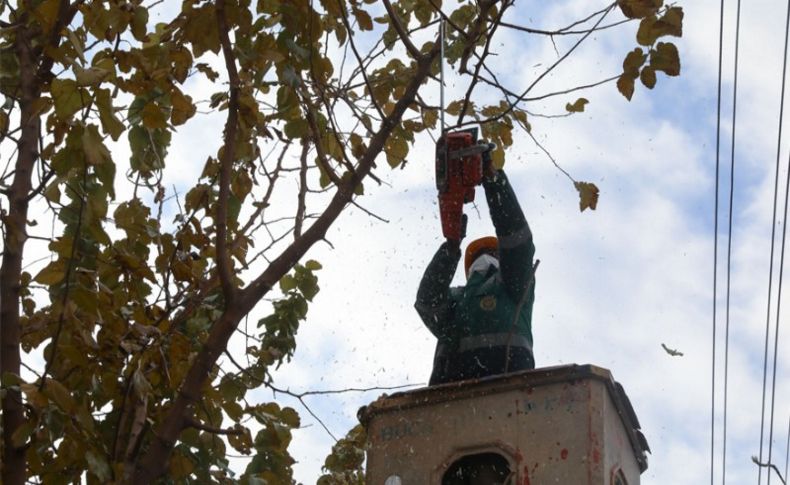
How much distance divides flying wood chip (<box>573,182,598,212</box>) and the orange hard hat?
0.82 meters

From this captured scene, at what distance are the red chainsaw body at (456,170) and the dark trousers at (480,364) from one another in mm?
537

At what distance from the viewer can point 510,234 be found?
14.6 feet

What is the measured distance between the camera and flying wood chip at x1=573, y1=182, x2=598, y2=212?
425 centimetres

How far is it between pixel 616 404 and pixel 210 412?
1318 mm

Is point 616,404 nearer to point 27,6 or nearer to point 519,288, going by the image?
point 519,288

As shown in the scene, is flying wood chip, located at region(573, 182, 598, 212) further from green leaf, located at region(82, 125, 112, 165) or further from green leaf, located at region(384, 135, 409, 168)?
green leaf, located at region(82, 125, 112, 165)

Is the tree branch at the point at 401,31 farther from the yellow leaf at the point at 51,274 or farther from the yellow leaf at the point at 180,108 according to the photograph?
the yellow leaf at the point at 51,274

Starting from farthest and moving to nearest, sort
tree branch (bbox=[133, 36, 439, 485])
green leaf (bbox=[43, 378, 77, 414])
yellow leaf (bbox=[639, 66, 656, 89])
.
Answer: yellow leaf (bbox=[639, 66, 656, 89]) → tree branch (bbox=[133, 36, 439, 485]) → green leaf (bbox=[43, 378, 77, 414])

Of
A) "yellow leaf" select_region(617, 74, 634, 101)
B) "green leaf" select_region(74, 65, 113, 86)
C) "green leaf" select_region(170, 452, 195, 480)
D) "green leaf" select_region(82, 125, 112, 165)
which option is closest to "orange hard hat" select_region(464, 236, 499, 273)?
"yellow leaf" select_region(617, 74, 634, 101)

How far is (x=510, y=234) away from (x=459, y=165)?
12.6 inches

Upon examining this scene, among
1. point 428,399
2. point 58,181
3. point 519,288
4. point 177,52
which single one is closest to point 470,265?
point 519,288

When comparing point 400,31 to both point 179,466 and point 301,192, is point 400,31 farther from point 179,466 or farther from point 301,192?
point 179,466

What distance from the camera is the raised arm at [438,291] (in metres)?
4.61

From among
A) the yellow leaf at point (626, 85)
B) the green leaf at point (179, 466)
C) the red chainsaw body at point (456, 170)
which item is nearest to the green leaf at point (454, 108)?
the red chainsaw body at point (456, 170)
